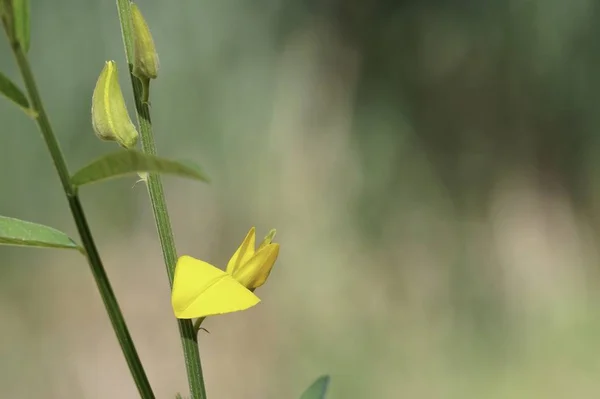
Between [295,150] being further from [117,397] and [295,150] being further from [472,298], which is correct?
[117,397]

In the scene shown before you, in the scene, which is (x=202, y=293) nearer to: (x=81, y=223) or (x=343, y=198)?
(x=81, y=223)

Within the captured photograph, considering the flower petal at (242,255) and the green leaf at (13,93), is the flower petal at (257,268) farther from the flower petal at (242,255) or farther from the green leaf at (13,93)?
the green leaf at (13,93)

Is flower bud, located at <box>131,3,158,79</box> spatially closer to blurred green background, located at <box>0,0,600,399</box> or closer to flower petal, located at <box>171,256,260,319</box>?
flower petal, located at <box>171,256,260,319</box>

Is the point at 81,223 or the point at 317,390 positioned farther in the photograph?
the point at 317,390

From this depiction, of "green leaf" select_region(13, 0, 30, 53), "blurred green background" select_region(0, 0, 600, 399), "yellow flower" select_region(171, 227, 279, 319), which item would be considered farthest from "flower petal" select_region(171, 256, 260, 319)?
"blurred green background" select_region(0, 0, 600, 399)

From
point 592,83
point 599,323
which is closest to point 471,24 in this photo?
point 592,83

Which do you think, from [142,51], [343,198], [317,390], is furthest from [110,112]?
[343,198]
